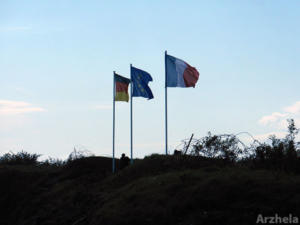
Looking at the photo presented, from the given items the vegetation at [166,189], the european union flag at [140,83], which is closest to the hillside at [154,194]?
the vegetation at [166,189]

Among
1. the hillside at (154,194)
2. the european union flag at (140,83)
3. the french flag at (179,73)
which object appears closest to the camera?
the hillside at (154,194)

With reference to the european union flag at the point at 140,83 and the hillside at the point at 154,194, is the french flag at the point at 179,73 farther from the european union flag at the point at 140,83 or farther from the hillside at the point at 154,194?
the hillside at the point at 154,194

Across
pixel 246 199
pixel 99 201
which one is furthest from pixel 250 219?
pixel 99 201

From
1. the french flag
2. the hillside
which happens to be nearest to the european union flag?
the french flag

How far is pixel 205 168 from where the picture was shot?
74.8ft

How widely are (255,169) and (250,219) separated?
23.2ft

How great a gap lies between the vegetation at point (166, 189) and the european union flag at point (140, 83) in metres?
3.68

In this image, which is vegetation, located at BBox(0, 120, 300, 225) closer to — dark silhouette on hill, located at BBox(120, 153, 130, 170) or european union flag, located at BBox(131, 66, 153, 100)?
dark silhouette on hill, located at BBox(120, 153, 130, 170)

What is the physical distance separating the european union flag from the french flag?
5.66 ft

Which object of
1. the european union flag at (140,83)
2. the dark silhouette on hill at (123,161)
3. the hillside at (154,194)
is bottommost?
the hillside at (154,194)

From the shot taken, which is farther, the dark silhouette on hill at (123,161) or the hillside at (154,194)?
the dark silhouette on hill at (123,161)

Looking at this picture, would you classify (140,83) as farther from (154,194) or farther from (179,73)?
(154,194)

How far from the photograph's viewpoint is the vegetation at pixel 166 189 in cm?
1680

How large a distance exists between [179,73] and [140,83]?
2575mm
